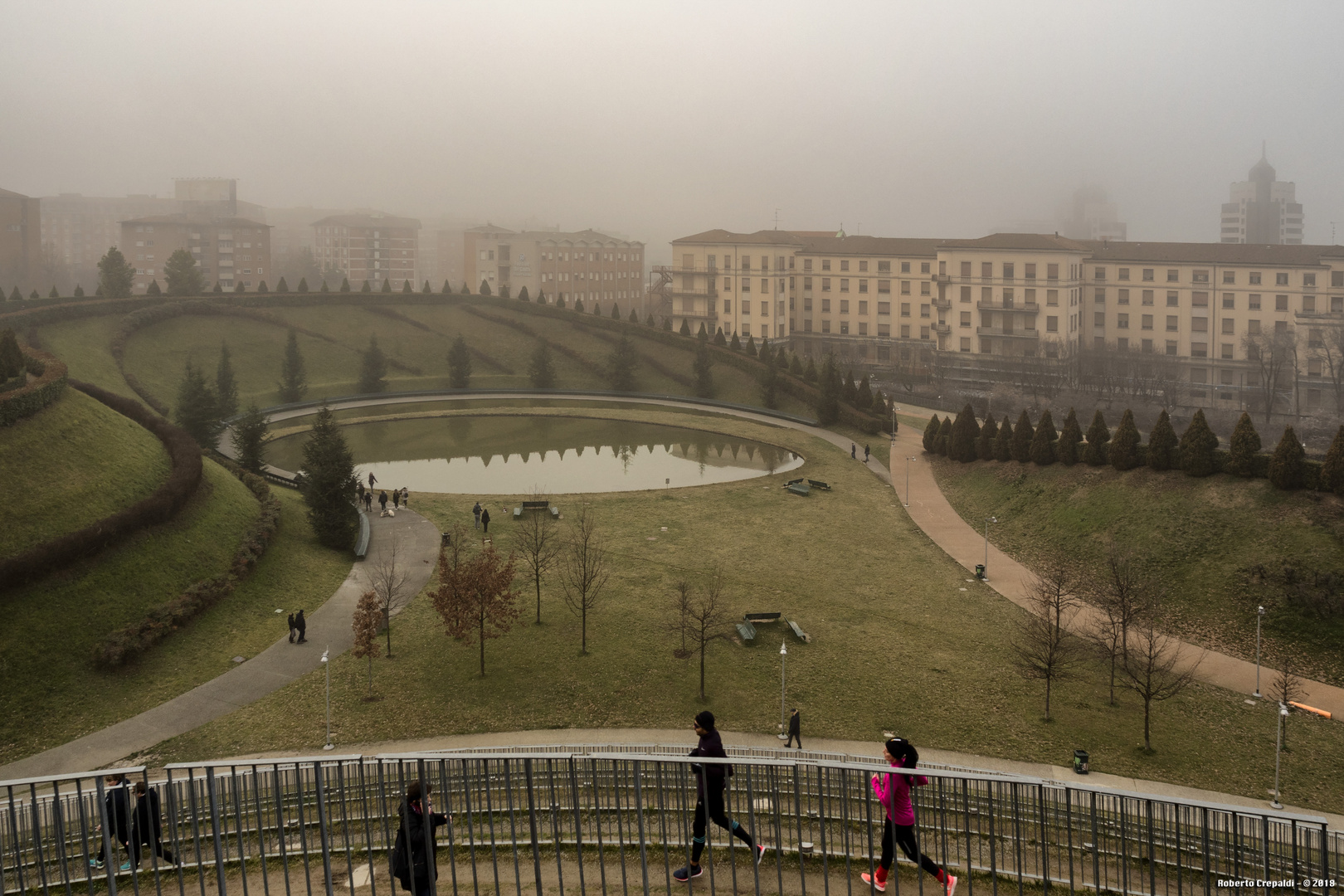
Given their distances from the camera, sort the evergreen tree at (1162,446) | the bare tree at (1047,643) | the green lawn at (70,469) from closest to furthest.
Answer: the bare tree at (1047,643) < the green lawn at (70,469) < the evergreen tree at (1162,446)

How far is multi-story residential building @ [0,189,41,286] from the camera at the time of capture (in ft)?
420

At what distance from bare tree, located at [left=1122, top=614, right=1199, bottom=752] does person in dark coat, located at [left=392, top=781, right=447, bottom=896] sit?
1727cm

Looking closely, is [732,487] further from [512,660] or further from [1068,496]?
[512,660]

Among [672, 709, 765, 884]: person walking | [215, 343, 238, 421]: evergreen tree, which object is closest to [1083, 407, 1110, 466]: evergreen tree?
[672, 709, 765, 884]: person walking

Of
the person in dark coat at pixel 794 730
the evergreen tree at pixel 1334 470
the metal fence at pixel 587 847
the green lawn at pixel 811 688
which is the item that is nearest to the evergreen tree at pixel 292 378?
the green lawn at pixel 811 688

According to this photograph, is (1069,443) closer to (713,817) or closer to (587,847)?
(713,817)

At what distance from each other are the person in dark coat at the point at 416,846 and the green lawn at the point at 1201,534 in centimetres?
2526

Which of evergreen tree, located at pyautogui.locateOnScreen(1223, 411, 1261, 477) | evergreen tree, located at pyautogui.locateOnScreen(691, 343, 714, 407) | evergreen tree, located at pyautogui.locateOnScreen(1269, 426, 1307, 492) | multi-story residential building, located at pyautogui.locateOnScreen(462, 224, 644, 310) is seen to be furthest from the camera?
multi-story residential building, located at pyautogui.locateOnScreen(462, 224, 644, 310)

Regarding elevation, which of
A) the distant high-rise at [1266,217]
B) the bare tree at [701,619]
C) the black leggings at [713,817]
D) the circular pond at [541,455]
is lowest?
the bare tree at [701,619]

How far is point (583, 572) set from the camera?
91.0 feet

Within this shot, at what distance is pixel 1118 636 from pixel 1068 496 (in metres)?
12.7

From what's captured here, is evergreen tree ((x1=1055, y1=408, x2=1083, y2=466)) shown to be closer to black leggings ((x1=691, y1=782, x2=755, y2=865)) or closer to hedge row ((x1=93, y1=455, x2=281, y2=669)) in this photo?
hedge row ((x1=93, y1=455, x2=281, y2=669))

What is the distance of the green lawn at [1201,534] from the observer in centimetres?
2780

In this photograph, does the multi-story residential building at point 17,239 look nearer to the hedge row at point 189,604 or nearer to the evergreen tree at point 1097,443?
the hedge row at point 189,604
